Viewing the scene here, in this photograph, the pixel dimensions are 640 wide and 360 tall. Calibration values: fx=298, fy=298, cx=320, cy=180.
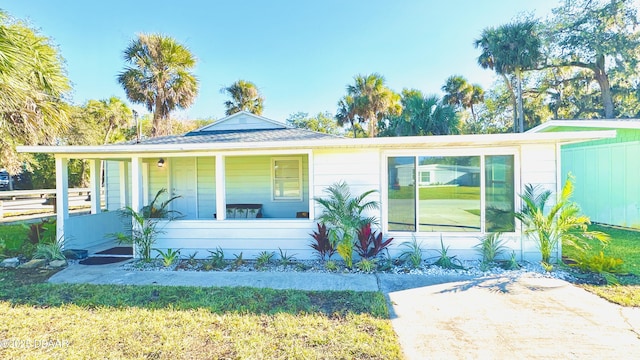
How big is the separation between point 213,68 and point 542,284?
1907 cm

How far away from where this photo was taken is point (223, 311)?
355 cm

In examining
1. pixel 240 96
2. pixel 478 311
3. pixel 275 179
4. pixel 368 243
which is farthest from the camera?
pixel 240 96

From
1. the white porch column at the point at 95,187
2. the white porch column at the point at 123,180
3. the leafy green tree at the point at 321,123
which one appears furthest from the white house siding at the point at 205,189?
the leafy green tree at the point at 321,123

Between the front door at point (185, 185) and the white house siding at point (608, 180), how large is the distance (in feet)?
39.0

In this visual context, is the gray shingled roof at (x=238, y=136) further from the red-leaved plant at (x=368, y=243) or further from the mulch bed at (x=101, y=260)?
the red-leaved plant at (x=368, y=243)

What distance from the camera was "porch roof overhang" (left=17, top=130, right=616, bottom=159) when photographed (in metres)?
4.95

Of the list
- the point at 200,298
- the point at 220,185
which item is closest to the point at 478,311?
the point at 200,298

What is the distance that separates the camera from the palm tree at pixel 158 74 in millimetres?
11930

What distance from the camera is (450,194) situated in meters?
5.69

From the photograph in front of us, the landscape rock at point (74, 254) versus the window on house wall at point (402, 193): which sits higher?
the window on house wall at point (402, 193)

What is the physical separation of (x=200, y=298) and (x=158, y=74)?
1116 centimetres

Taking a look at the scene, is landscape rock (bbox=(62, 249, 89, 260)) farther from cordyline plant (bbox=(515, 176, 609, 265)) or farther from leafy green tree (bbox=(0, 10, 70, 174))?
cordyline plant (bbox=(515, 176, 609, 265))

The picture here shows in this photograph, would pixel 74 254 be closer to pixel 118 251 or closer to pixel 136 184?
pixel 118 251

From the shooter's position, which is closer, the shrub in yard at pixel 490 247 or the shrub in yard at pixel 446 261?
the shrub in yard at pixel 446 261
